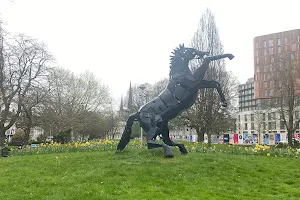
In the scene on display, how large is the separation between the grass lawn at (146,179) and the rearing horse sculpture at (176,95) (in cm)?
116

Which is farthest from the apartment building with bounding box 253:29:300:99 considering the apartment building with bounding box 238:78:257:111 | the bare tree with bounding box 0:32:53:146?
the bare tree with bounding box 0:32:53:146

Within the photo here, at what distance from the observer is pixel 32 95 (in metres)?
25.7

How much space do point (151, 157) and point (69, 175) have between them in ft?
12.0

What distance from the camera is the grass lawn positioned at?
771 cm

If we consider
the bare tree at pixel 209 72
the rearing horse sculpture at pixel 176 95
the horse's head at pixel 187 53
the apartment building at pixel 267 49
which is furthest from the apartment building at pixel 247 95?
the rearing horse sculpture at pixel 176 95

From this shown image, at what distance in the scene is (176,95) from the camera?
12180 millimetres

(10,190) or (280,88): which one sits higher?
(280,88)

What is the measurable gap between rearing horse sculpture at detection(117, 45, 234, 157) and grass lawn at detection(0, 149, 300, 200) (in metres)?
1.16

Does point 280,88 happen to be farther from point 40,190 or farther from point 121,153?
point 40,190

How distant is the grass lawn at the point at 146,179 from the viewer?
771cm

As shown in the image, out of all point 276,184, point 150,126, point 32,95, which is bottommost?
point 276,184

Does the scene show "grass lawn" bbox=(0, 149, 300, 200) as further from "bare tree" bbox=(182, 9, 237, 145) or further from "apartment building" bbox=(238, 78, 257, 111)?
"apartment building" bbox=(238, 78, 257, 111)

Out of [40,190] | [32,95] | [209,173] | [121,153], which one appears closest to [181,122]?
[32,95]

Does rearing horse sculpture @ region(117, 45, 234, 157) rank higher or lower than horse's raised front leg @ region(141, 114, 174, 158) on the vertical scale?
higher
